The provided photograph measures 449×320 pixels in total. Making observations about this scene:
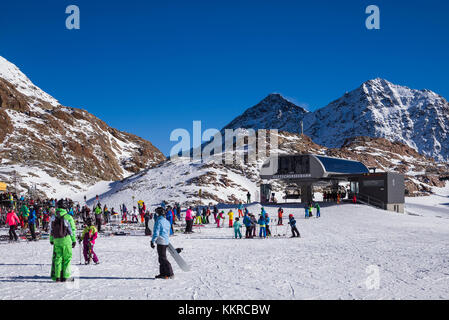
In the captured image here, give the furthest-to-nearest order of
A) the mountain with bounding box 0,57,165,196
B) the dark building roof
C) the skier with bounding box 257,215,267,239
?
the mountain with bounding box 0,57,165,196 → the dark building roof → the skier with bounding box 257,215,267,239

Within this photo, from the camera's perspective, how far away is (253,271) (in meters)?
9.88

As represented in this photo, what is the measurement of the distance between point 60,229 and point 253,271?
489cm

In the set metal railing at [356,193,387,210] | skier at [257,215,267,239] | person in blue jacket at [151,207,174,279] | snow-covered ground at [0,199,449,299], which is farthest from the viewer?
metal railing at [356,193,387,210]

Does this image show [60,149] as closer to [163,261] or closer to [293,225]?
[293,225]

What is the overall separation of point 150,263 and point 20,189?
5563 centimetres

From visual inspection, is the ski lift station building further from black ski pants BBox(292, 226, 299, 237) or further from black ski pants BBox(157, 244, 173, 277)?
black ski pants BBox(157, 244, 173, 277)

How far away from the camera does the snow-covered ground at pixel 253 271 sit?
754 cm

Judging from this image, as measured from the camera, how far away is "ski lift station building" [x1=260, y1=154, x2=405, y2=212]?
128ft

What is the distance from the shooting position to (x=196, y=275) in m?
9.36

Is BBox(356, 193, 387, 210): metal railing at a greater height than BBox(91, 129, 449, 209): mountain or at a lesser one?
lesser

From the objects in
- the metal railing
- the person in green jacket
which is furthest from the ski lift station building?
the person in green jacket

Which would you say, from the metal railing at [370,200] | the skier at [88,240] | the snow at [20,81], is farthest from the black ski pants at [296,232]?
the snow at [20,81]

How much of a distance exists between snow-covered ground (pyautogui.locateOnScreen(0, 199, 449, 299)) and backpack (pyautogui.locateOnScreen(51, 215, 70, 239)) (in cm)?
107
